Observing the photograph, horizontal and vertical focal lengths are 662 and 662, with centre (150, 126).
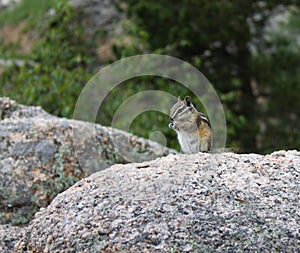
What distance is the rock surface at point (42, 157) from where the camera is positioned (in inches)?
205

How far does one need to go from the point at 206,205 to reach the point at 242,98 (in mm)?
11493

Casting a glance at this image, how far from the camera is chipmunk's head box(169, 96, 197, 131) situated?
4.54 m

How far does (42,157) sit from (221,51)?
10.3 meters

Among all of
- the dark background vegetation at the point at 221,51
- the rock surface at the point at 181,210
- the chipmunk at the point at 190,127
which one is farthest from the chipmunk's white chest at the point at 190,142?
the dark background vegetation at the point at 221,51

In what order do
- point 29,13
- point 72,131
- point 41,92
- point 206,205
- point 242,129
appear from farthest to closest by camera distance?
point 29,13 → point 242,129 → point 41,92 → point 72,131 → point 206,205

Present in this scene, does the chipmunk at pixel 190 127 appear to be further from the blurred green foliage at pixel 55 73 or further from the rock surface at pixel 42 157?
the blurred green foliage at pixel 55 73

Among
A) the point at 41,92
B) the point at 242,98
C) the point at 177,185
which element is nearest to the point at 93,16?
the point at 242,98

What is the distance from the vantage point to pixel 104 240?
3.66m

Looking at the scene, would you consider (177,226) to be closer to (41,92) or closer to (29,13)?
(41,92)

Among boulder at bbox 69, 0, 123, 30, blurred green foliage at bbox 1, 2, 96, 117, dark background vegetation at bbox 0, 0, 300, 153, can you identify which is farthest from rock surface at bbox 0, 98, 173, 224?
boulder at bbox 69, 0, 123, 30

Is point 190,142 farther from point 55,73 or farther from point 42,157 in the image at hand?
→ point 55,73

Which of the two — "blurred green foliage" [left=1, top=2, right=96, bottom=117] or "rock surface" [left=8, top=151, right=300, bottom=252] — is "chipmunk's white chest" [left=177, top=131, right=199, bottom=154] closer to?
"rock surface" [left=8, top=151, right=300, bottom=252]

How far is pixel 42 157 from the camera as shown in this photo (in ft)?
17.7

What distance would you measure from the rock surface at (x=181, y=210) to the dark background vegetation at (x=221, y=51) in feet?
22.5
